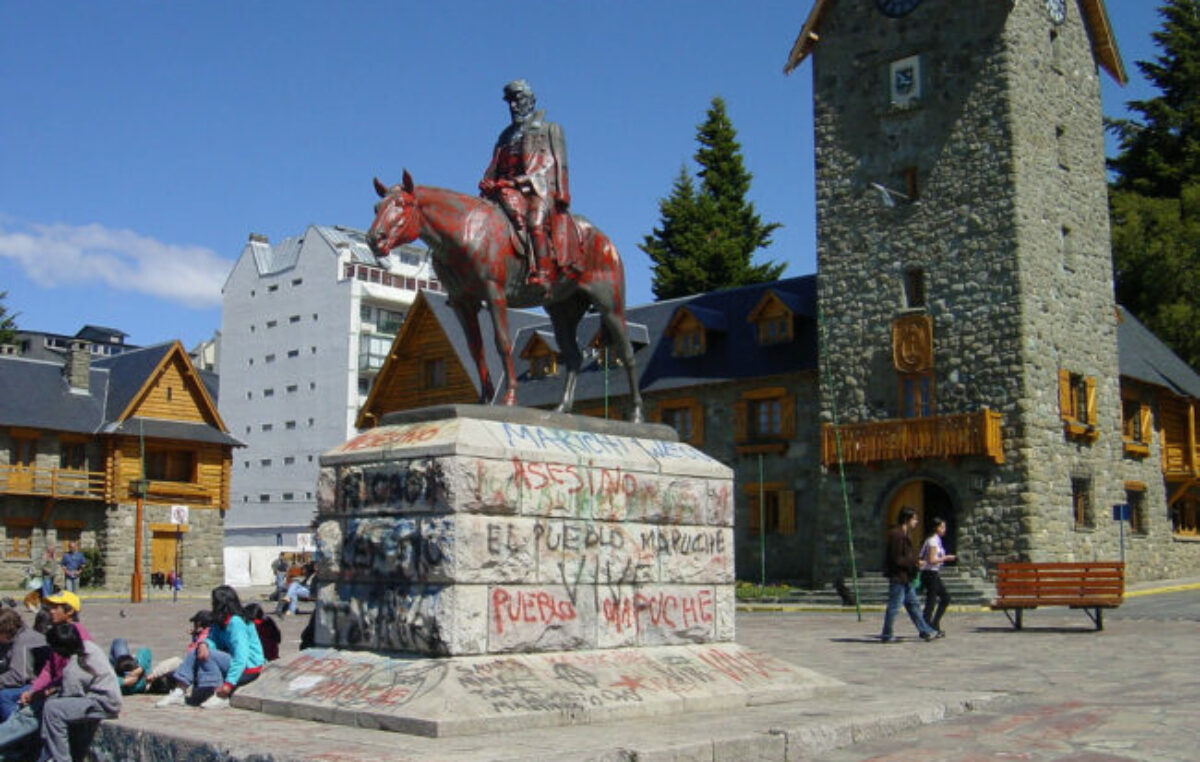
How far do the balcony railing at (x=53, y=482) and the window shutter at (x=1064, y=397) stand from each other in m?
30.8

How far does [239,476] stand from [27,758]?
61.8 metres

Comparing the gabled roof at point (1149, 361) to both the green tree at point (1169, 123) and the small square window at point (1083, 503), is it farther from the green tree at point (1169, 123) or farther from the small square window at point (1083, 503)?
the green tree at point (1169, 123)

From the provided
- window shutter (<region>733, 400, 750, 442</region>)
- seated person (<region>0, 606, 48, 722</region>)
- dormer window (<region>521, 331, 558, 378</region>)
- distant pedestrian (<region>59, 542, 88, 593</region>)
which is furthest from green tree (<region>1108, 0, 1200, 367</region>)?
seated person (<region>0, 606, 48, 722</region>)

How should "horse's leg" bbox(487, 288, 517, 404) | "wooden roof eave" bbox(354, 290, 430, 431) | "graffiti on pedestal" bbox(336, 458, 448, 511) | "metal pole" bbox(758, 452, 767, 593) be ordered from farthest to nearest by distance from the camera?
1. "wooden roof eave" bbox(354, 290, 430, 431)
2. "metal pole" bbox(758, 452, 767, 593)
3. "horse's leg" bbox(487, 288, 517, 404)
4. "graffiti on pedestal" bbox(336, 458, 448, 511)

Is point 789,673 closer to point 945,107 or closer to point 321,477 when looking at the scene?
point 321,477

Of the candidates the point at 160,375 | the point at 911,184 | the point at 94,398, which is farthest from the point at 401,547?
the point at 94,398

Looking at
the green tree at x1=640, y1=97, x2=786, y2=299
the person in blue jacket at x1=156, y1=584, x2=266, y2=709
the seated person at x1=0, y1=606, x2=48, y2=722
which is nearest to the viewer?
the person in blue jacket at x1=156, y1=584, x2=266, y2=709

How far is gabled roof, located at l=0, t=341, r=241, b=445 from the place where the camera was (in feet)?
140

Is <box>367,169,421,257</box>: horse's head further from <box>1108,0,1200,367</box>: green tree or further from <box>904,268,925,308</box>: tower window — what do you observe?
<box>1108,0,1200,367</box>: green tree

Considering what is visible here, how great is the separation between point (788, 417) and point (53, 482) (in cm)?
2424

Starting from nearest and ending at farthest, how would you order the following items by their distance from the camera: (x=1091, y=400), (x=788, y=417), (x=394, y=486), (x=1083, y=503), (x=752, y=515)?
(x=394, y=486), (x=1083, y=503), (x=1091, y=400), (x=788, y=417), (x=752, y=515)

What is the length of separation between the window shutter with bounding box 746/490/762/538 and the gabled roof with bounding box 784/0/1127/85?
11.9 metres

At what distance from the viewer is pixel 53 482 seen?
42.1 meters

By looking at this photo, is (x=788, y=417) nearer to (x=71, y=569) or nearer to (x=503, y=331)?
(x=71, y=569)
